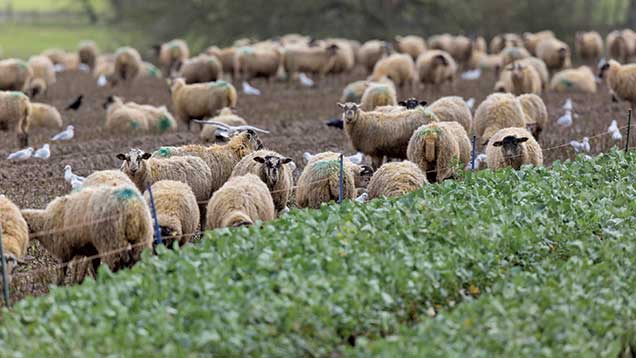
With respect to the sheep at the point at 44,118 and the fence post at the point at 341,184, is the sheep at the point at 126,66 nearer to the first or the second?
the sheep at the point at 44,118

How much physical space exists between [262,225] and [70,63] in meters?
29.7

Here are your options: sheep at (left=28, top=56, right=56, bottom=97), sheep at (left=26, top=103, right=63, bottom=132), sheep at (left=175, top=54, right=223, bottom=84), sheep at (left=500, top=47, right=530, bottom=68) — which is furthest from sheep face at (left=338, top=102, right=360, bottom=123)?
sheep at (left=500, top=47, right=530, bottom=68)

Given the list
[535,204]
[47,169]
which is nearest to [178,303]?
[535,204]

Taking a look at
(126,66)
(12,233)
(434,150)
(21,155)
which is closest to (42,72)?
(126,66)

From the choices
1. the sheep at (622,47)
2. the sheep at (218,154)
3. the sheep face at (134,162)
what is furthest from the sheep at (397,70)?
the sheep face at (134,162)

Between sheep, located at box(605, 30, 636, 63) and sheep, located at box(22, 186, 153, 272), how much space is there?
88.3ft

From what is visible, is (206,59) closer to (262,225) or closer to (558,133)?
(558,133)

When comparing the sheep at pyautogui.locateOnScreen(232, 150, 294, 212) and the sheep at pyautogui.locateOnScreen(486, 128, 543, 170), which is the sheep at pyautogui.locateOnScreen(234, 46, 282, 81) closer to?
the sheep at pyautogui.locateOnScreen(486, 128, 543, 170)

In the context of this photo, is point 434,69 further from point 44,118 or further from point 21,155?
point 21,155

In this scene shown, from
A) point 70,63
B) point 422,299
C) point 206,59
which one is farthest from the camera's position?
point 70,63

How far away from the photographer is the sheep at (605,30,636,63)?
1367 inches

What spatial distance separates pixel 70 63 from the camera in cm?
3897

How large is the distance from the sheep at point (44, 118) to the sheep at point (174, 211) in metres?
11.1

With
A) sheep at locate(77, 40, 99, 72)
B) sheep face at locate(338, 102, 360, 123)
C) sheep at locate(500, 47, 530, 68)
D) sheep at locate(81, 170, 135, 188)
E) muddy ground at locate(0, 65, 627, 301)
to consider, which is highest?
sheep face at locate(338, 102, 360, 123)
